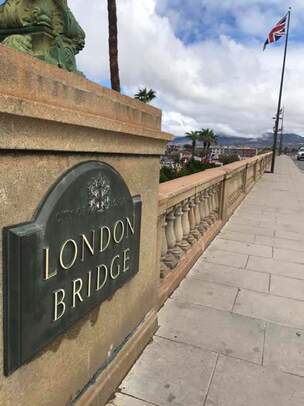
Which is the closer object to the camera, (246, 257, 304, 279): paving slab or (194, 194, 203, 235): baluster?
(246, 257, 304, 279): paving slab

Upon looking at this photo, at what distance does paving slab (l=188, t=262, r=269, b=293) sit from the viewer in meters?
4.08

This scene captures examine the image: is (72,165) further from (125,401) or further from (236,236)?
(236,236)

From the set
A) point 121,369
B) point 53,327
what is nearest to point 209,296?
point 121,369

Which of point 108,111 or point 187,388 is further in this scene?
point 187,388

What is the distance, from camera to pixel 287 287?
13.4ft

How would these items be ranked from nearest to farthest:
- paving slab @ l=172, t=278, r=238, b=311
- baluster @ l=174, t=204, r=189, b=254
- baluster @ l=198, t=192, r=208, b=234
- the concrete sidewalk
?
1. the concrete sidewalk
2. paving slab @ l=172, t=278, r=238, b=311
3. baluster @ l=174, t=204, r=189, b=254
4. baluster @ l=198, t=192, r=208, b=234

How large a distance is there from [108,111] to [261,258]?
152 inches

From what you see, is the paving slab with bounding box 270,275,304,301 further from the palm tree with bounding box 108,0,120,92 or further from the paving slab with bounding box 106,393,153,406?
the palm tree with bounding box 108,0,120,92

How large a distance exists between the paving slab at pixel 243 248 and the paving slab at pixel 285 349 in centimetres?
214

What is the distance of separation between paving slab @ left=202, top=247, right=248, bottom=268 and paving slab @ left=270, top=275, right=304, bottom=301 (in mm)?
548

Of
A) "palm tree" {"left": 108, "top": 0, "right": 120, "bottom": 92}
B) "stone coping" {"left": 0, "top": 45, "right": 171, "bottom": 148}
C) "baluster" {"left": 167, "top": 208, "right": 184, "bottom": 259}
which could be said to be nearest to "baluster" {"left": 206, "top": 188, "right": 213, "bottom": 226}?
"baluster" {"left": 167, "top": 208, "right": 184, "bottom": 259}

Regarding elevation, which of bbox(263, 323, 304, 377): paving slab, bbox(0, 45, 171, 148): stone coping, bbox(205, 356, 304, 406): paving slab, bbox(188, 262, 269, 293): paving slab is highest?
bbox(0, 45, 171, 148): stone coping

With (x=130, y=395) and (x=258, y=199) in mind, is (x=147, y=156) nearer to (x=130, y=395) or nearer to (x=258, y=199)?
(x=130, y=395)

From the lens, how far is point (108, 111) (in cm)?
190
